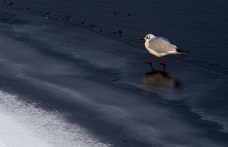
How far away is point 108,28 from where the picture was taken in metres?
13.0

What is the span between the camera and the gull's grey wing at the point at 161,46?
31.1 ft

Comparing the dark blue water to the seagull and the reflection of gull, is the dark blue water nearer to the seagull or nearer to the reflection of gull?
the reflection of gull

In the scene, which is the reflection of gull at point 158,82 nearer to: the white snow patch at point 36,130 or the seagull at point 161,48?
the seagull at point 161,48

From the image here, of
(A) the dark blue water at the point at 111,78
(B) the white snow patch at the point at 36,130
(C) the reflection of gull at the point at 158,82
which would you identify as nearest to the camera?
(B) the white snow patch at the point at 36,130

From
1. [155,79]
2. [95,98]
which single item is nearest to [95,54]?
[155,79]

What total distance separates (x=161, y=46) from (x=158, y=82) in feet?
4.86

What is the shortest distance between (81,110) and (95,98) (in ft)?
2.05

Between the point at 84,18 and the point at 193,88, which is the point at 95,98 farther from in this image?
the point at 84,18

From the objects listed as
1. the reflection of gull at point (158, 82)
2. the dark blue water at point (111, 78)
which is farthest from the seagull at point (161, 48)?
the reflection of gull at point (158, 82)

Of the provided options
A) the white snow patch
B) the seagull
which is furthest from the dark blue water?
the seagull

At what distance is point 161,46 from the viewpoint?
31.4ft

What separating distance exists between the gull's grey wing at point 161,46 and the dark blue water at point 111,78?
15.6 inches

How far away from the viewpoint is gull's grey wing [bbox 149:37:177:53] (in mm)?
9492

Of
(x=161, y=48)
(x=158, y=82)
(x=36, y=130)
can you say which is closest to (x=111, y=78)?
(x=158, y=82)
